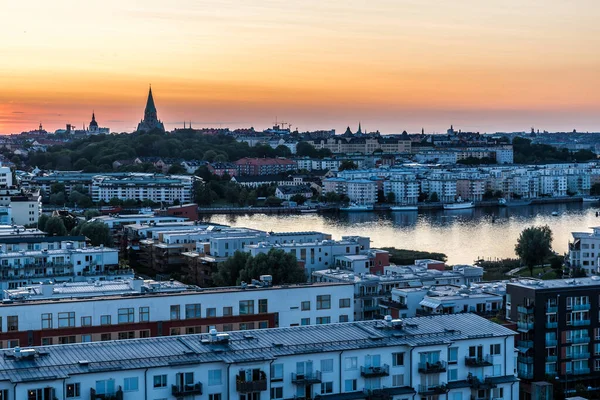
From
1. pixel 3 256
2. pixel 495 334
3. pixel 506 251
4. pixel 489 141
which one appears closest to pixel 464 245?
pixel 506 251

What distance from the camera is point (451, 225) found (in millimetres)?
16297

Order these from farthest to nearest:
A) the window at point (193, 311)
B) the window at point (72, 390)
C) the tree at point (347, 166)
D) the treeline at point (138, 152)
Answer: the tree at point (347, 166)
the treeline at point (138, 152)
the window at point (193, 311)
the window at point (72, 390)

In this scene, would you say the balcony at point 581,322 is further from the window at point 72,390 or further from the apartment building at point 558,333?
the window at point 72,390

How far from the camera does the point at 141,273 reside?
945 centimetres

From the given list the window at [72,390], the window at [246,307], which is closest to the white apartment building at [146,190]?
the window at [246,307]

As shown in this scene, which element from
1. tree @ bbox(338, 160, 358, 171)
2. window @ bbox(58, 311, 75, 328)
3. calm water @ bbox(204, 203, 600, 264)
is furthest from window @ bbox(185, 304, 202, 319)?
tree @ bbox(338, 160, 358, 171)

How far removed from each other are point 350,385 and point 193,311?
4.59 feet

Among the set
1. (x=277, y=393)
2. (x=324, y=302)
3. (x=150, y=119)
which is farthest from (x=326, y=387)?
(x=150, y=119)

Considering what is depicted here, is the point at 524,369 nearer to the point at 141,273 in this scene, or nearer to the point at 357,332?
the point at 357,332

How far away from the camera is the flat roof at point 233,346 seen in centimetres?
329

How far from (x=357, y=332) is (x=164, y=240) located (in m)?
6.18

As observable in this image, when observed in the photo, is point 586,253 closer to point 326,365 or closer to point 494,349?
point 494,349

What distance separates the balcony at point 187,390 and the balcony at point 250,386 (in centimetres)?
13

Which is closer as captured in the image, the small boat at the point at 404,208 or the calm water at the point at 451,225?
the calm water at the point at 451,225
